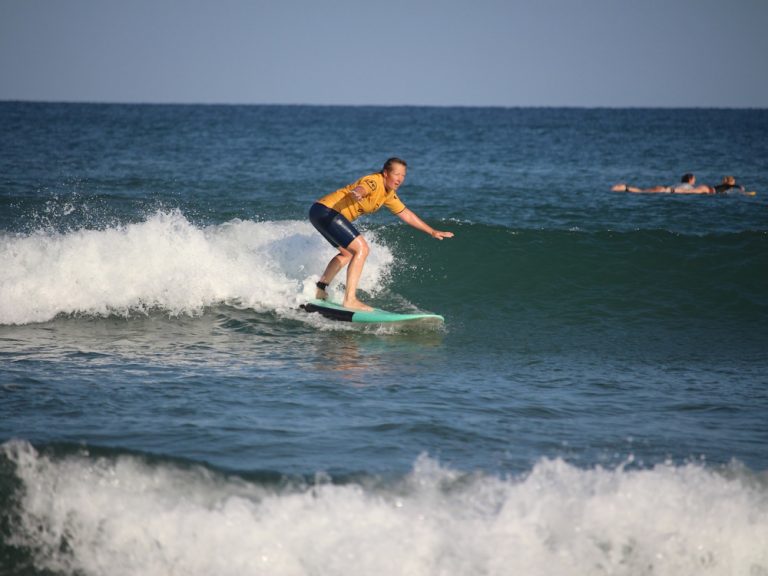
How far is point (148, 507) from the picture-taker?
15.7 ft

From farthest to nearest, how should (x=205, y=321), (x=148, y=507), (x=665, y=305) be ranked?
(x=665, y=305) < (x=205, y=321) < (x=148, y=507)

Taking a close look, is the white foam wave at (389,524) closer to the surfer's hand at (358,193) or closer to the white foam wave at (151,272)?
the surfer's hand at (358,193)

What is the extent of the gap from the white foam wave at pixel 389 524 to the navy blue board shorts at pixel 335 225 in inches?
175

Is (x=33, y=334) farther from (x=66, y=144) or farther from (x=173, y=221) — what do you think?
(x=66, y=144)

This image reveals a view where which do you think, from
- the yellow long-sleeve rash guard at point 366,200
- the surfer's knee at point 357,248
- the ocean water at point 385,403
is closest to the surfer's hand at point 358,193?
the yellow long-sleeve rash guard at point 366,200

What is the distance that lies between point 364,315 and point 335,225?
1.03 metres

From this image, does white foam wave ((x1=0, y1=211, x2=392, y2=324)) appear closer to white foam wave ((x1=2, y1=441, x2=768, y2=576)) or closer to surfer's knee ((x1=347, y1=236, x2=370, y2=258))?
surfer's knee ((x1=347, y1=236, x2=370, y2=258))

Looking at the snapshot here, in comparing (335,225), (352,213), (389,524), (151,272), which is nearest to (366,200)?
(352,213)

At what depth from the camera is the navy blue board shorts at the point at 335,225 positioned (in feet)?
29.8

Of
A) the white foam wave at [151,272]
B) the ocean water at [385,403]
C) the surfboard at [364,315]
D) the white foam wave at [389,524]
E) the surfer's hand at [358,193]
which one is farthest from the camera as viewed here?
the white foam wave at [151,272]

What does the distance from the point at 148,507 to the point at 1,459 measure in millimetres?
1099

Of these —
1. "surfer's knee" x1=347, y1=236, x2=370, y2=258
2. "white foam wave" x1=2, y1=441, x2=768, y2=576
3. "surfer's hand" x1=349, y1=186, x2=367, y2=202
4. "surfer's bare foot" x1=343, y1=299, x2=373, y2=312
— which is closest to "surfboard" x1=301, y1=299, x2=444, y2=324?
"surfer's bare foot" x1=343, y1=299, x2=373, y2=312

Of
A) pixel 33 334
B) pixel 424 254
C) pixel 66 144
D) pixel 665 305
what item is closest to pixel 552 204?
pixel 424 254

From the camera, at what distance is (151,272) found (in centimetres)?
1039
